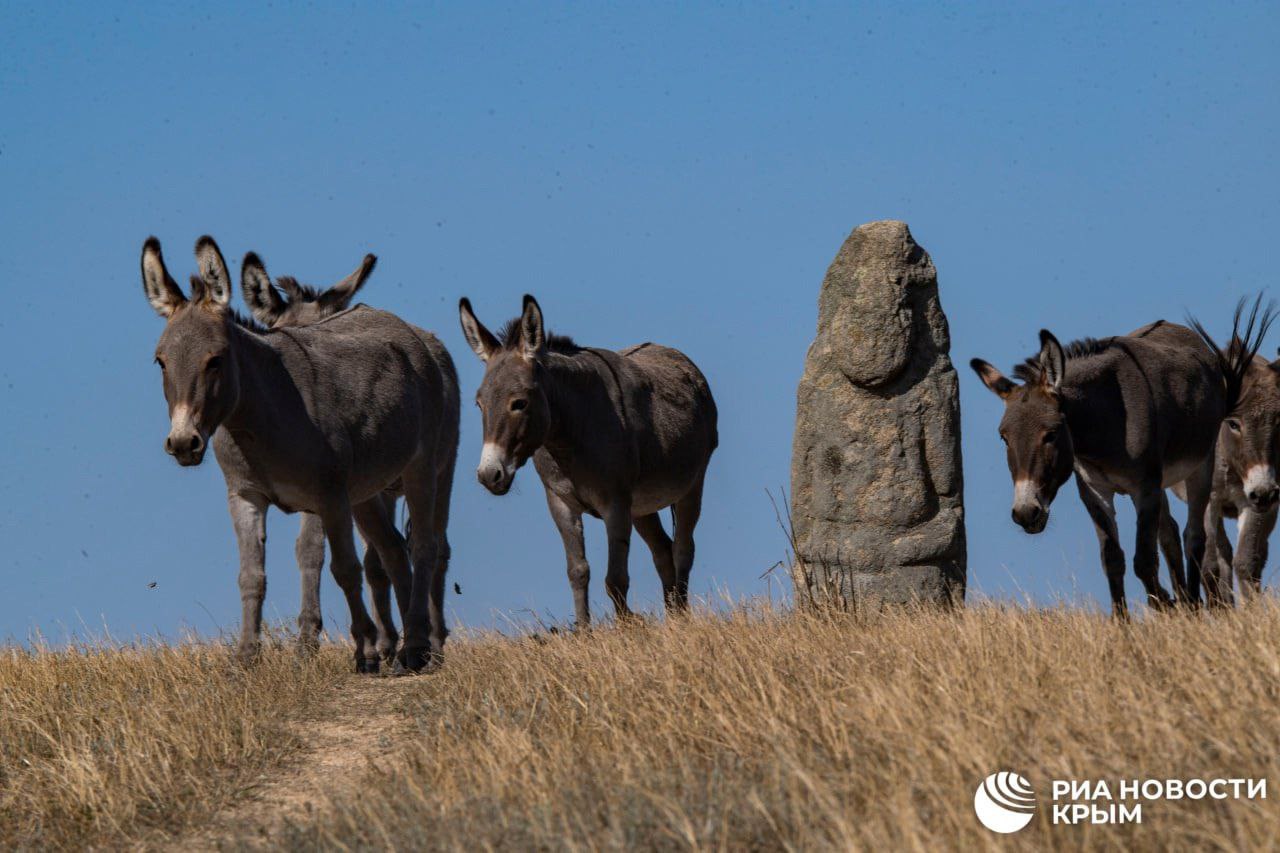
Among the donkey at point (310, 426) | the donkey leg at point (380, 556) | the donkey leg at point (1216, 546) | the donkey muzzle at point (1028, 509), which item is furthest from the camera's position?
the donkey leg at point (1216, 546)

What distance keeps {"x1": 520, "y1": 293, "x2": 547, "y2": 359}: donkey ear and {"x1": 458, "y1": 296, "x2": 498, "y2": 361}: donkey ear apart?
347 millimetres

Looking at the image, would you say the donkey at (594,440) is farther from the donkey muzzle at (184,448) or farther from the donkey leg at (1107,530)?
the donkey leg at (1107,530)

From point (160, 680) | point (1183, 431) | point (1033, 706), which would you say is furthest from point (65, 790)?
point (1183, 431)

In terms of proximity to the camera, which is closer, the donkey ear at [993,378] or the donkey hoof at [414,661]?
the donkey hoof at [414,661]

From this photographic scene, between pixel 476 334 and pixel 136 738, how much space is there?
497 cm

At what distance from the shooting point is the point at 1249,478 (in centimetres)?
1466

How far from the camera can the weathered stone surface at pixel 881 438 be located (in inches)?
467

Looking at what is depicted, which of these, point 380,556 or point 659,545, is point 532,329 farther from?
point 659,545

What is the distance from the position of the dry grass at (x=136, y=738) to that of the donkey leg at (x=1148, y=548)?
697cm

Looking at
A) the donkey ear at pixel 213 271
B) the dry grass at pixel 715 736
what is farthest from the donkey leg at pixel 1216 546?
the donkey ear at pixel 213 271

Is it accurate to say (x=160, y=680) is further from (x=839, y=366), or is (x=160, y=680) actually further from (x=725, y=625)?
(x=839, y=366)

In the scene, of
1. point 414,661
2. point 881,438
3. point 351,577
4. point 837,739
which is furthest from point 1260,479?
point 837,739

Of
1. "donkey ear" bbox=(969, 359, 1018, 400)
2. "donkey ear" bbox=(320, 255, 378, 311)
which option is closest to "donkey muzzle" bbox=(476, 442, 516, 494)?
"donkey ear" bbox=(320, 255, 378, 311)

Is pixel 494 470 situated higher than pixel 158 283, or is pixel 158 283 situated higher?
pixel 158 283
